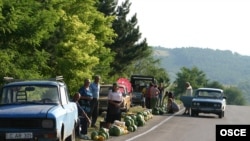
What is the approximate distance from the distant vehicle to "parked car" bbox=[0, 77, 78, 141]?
28156 mm

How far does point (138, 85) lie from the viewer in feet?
150

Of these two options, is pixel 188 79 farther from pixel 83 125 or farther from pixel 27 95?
pixel 27 95

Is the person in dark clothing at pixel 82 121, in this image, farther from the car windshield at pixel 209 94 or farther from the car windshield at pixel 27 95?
the car windshield at pixel 209 94

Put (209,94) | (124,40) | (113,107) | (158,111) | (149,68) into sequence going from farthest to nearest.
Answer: (149,68) < (124,40) < (209,94) < (158,111) < (113,107)

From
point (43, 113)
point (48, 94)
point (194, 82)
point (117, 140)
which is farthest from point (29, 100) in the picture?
point (194, 82)

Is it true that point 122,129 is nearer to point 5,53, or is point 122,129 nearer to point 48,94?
point 48,94

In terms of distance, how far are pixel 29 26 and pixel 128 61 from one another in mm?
45555

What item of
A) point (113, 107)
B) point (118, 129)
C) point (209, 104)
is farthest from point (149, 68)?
point (118, 129)

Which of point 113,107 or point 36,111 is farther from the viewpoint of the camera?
point 113,107

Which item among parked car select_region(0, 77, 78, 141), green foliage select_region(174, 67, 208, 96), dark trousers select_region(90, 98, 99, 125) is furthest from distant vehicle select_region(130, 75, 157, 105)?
green foliage select_region(174, 67, 208, 96)

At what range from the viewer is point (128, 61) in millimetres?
73250

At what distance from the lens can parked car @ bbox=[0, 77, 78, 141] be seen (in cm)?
1301

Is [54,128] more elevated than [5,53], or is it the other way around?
[5,53]

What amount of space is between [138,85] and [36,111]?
3266cm
